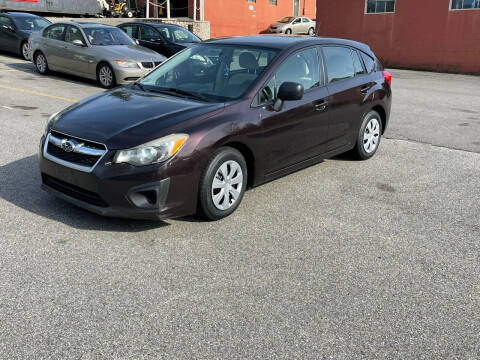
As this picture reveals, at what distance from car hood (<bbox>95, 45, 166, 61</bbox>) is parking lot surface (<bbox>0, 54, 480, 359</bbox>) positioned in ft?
20.2

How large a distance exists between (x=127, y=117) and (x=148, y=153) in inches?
23.2

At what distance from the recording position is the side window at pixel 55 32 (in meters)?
13.0

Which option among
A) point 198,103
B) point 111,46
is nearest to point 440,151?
point 198,103

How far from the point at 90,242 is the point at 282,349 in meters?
1.97

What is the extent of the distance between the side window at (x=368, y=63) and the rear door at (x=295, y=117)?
1263 mm

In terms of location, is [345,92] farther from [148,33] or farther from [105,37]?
A: [148,33]

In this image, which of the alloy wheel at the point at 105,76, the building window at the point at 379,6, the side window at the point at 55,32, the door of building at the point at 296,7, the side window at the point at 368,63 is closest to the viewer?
the side window at the point at 368,63

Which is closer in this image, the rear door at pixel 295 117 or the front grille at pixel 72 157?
the front grille at pixel 72 157

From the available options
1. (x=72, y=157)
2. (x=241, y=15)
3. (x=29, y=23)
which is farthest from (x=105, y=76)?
(x=241, y=15)

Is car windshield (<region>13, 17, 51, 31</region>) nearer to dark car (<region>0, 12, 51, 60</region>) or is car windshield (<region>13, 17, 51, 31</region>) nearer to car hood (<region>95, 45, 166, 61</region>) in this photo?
dark car (<region>0, 12, 51, 60</region>)

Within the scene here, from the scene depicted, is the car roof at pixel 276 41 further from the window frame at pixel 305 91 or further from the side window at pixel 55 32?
the side window at pixel 55 32

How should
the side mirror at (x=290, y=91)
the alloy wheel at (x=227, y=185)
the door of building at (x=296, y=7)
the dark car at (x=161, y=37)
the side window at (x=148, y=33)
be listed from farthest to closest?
the door of building at (x=296, y=7) < the side window at (x=148, y=33) < the dark car at (x=161, y=37) < the side mirror at (x=290, y=91) < the alloy wheel at (x=227, y=185)

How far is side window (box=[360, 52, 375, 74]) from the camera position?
273 inches

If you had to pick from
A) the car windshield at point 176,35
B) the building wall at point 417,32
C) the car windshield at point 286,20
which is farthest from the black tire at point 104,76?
the car windshield at point 286,20
